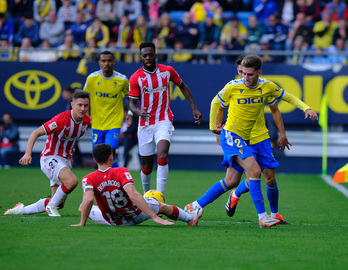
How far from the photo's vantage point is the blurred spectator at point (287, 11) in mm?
19969

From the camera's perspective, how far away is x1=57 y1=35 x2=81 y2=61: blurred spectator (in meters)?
18.7

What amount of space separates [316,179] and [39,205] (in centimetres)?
977

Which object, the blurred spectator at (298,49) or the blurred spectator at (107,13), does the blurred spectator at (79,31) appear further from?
the blurred spectator at (298,49)

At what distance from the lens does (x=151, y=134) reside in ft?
32.1

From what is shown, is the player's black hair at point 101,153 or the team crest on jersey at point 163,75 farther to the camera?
the team crest on jersey at point 163,75

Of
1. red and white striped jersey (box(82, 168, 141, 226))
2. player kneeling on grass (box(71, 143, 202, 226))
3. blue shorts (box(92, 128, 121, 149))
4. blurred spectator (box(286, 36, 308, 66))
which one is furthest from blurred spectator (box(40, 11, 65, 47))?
red and white striped jersey (box(82, 168, 141, 226))

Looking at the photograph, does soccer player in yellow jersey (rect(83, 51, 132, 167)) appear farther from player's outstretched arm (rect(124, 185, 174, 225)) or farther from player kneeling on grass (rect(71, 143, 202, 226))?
player's outstretched arm (rect(124, 185, 174, 225))

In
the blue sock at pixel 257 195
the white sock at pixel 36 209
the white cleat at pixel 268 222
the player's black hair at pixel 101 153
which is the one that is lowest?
the white sock at pixel 36 209

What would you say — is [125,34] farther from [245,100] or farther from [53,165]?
[245,100]

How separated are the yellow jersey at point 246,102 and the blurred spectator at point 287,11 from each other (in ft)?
40.5

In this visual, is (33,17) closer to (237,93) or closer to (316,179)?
(316,179)

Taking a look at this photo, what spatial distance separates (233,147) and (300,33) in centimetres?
1174

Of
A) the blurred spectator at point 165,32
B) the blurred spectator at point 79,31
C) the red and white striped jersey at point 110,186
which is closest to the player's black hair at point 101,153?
the red and white striped jersey at point 110,186

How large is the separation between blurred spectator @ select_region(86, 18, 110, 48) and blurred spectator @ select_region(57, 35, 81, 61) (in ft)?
1.89
